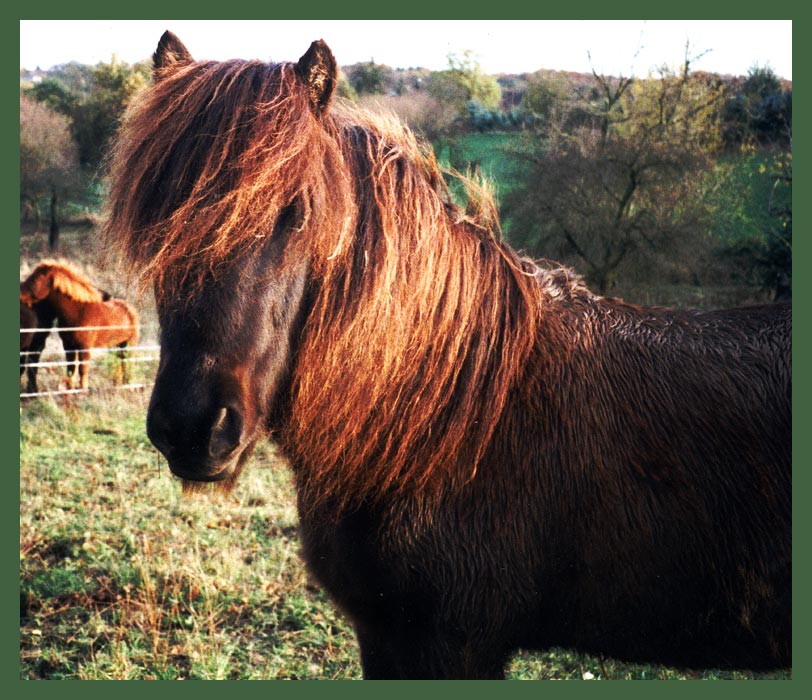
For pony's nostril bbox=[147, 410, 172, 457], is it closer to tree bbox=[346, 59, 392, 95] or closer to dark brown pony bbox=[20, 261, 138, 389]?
tree bbox=[346, 59, 392, 95]

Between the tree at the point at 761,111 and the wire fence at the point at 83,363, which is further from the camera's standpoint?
the wire fence at the point at 83,363

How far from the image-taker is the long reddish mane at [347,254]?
1.62 metres

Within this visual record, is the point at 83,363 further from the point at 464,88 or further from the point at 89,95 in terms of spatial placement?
the point at 464,88

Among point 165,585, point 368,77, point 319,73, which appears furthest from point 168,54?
point 165,585

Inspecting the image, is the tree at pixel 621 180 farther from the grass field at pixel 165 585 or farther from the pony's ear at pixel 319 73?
the pony's ear at pixel 319 73

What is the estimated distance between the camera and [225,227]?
153 centimetres

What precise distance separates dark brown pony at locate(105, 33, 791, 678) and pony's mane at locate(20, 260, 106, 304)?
5456 millimetres

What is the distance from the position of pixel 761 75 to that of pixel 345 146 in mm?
2381

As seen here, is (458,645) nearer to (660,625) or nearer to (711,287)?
(660,625)

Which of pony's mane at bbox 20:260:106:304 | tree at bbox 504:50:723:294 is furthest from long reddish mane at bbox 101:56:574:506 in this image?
pony's mane at bbox 20:260:106:304

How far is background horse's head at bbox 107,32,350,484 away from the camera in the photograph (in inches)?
59.4

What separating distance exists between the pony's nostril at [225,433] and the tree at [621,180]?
2.81 m

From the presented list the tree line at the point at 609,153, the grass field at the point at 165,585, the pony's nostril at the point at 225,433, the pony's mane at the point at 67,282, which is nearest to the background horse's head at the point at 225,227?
the pony's nostril at the point at 225,433

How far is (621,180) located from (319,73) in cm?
264
